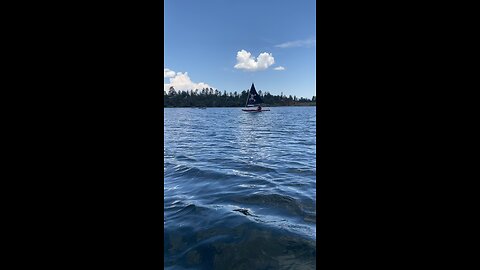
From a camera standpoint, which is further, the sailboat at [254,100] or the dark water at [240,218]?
the sailboat at [254,100]

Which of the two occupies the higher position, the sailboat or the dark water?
the sailboat

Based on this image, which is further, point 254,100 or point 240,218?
point 254,100

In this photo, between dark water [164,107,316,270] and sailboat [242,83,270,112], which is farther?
sailboat [242,83,270,112]

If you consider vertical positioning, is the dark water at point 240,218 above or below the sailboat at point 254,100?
below

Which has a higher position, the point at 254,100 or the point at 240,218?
the point at 254,100
